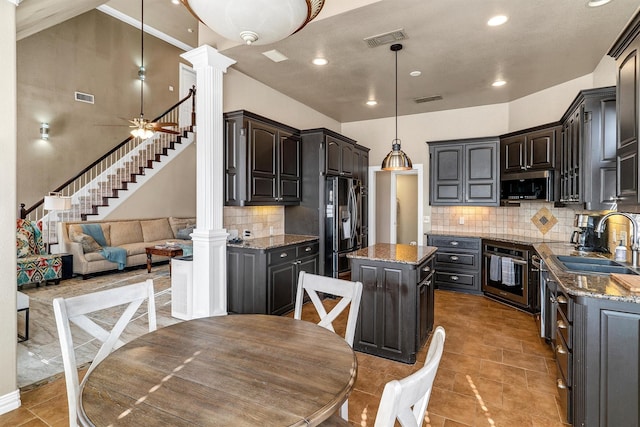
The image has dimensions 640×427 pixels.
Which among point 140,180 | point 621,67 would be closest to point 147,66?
point 140,180

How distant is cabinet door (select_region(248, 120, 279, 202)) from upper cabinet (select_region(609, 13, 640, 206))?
10.8ft

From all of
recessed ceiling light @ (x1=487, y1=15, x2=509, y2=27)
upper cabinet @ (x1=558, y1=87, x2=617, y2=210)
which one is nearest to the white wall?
recessed ceiling light @ (x1=487, y1=15, x2=509, y2=27)

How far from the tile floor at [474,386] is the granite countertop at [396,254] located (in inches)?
35.4

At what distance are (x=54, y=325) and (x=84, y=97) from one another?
225 inches

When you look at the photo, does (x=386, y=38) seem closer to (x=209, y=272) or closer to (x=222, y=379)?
(x=209, y=272)

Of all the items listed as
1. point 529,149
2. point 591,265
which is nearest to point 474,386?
point 591,265

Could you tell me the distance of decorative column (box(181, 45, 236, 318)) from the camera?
3605 mm

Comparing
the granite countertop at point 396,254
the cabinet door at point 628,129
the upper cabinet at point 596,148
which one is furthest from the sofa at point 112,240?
the cabinet door at point 628,129

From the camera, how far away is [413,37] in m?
3.26

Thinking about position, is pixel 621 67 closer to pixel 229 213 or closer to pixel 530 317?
pixel 530 317

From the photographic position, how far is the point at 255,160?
3994mm

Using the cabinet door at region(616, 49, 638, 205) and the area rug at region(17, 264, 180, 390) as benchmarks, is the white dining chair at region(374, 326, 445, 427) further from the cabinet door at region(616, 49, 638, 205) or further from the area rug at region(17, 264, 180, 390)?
the area rug at region(17, 264, 180, 390)

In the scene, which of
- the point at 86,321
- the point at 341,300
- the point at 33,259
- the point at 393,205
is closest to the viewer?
the point at 86,321

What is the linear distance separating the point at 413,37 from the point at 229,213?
282 centimetres
